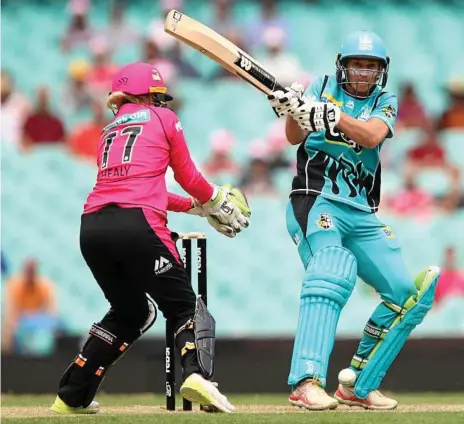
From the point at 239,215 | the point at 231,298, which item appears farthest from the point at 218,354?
the point at 239,215

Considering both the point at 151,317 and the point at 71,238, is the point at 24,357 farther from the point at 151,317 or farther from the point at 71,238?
the point at 151,317

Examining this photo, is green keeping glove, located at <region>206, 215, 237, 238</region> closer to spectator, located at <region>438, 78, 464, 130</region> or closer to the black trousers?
the black trousers

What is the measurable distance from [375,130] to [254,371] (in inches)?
147

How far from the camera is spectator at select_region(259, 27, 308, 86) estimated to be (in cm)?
1026

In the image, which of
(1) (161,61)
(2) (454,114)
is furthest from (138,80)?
(2) (454,114)

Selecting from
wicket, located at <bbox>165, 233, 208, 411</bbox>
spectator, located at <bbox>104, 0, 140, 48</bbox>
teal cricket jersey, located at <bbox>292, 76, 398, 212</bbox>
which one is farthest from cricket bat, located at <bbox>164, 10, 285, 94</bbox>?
spectator, located at <bbox>104, 0, 140, 48</bbox>

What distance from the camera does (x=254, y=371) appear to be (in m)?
8.18

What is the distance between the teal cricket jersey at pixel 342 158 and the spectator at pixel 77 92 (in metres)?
5.43

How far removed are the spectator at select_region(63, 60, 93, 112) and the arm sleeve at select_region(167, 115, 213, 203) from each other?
556cm

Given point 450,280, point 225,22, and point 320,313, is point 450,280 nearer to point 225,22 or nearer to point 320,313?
point 225,22

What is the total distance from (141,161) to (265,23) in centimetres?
609

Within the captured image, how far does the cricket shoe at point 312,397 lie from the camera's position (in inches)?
178

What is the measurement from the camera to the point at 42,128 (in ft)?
33.0

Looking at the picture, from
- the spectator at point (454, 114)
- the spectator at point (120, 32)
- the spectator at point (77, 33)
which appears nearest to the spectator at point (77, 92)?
the spectator at point (77, 33)
